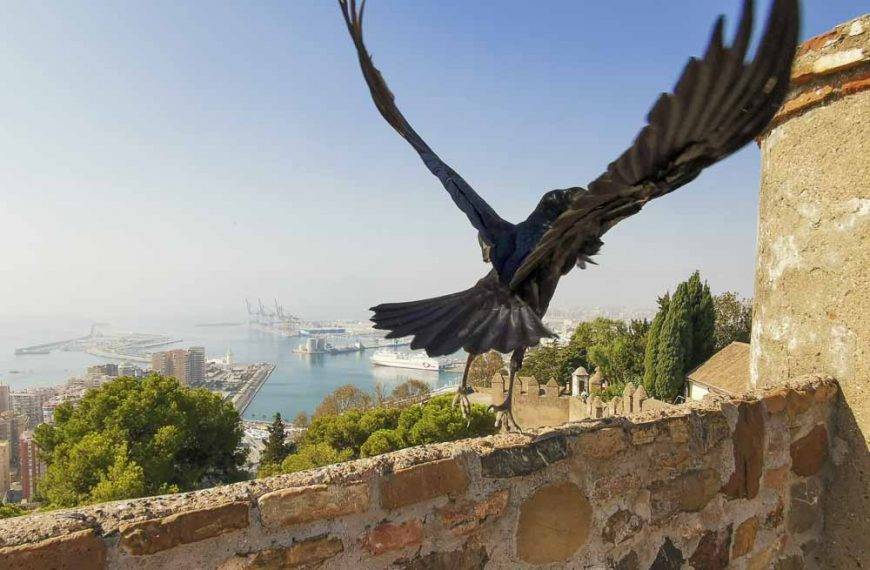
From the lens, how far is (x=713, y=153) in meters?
1.29

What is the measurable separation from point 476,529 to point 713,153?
112 centimetres

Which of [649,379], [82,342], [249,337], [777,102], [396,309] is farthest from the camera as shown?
[249,337]

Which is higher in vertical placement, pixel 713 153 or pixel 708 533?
pixel 713 153

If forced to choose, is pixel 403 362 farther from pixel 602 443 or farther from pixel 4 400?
pixel 602 443

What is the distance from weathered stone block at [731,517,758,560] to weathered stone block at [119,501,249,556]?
5.72 feet

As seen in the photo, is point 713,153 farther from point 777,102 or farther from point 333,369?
point 333,369

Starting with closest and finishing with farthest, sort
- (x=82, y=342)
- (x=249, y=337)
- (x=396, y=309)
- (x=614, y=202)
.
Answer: (x=614, y=202)
(x=396, y=309)
(x=82, y=342)
(x=249, y=337)

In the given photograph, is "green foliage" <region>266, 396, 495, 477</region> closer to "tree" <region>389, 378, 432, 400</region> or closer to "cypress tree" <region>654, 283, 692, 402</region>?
Result: "cypress tree" <region>654, 283, 692, 402</region>

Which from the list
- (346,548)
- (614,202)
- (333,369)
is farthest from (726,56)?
(333,369)

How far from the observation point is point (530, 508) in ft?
5.12

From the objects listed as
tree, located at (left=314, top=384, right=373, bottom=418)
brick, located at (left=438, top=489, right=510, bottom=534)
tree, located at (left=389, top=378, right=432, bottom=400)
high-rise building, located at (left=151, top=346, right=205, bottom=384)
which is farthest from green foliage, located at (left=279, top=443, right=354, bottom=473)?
high-rise building, located at (left=151, top=346, right=205, bottom=384)

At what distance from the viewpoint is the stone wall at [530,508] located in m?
1.11

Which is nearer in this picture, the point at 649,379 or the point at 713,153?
the point at 713,153

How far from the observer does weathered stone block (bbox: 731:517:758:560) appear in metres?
1.98
